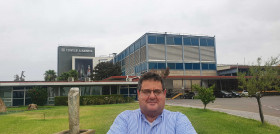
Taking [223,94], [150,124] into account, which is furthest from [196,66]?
[150,124]

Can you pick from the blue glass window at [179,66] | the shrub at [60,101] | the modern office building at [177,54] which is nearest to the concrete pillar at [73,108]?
the shrub at [60,101]

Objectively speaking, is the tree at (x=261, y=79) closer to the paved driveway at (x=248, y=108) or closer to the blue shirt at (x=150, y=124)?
the paved driveway at (x=248, y=108)

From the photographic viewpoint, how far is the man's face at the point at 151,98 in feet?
8.66

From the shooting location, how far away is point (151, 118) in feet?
8.98

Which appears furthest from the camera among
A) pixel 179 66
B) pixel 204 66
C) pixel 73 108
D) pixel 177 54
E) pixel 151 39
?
pixel 204 66

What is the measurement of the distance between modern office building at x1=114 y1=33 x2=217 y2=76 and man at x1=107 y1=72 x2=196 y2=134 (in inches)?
1741

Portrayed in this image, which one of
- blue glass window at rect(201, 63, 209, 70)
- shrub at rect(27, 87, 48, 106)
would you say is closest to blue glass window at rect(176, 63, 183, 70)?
blue glass window at rect(201, 63, 209, 70)

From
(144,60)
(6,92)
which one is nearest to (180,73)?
(144,60)

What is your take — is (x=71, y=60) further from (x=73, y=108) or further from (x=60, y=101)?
(x=73, y=108)

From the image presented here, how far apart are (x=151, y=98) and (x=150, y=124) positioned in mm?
348

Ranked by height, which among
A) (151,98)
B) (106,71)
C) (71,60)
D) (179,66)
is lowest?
(151,98)

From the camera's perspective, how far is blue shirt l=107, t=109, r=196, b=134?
259 centimetres

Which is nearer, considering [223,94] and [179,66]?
[223,94]

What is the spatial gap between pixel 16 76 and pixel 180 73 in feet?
269
